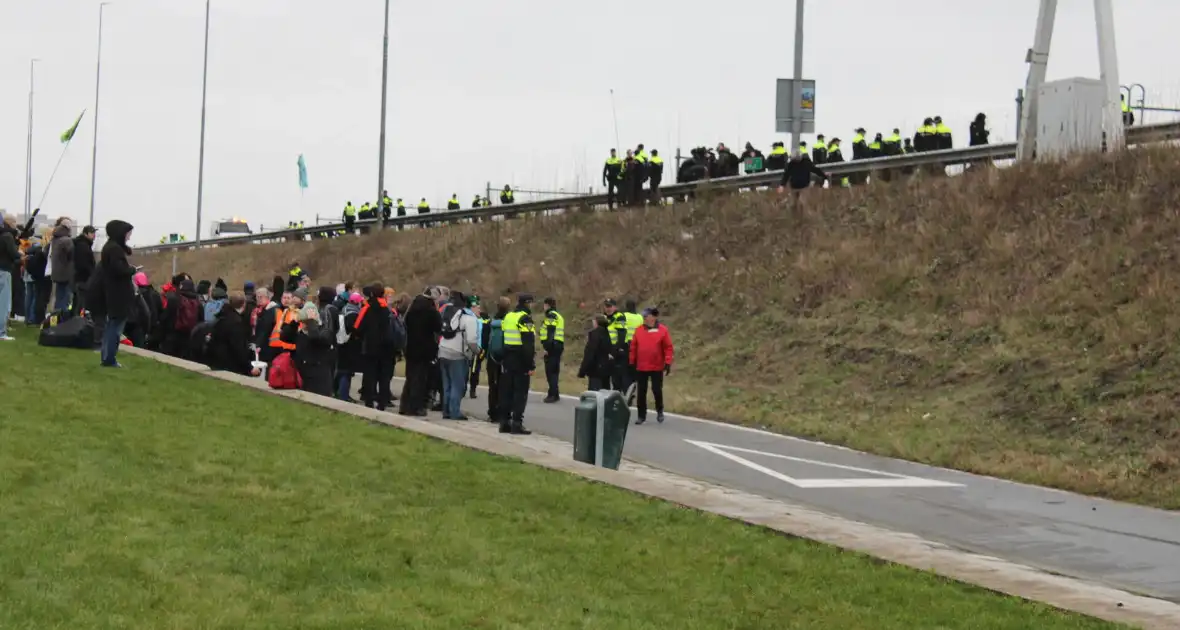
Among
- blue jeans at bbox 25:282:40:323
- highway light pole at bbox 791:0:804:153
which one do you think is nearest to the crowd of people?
blue jeans at bbox 25:282:40:323

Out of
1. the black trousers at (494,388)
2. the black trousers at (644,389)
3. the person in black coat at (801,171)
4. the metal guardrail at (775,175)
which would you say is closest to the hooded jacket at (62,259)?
the black trousers at (494,388)

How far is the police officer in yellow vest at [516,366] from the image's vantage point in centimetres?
1828

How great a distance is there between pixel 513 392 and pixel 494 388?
182 cm

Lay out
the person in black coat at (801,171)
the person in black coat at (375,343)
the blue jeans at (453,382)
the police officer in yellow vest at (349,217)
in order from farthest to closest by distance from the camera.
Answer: the police officer in yellow vest at (349,217) → the person in black coat at (801,171) → the blue jeans at (453,382) → the person in black coat at (375,343)

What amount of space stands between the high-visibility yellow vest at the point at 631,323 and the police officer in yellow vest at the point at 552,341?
3.14 ft

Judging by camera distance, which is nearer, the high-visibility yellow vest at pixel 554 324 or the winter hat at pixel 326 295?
the winter hat at pixel 326 295

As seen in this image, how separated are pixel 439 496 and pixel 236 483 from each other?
1.42 m

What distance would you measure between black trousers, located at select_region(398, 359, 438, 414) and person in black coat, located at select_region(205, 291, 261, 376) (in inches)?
75.4

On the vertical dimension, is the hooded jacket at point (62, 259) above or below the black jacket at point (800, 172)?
below

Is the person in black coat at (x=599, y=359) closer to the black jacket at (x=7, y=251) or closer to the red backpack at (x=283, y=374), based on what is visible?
the red backpack at (x=283, y=374)

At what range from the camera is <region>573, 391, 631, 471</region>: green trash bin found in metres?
14.3

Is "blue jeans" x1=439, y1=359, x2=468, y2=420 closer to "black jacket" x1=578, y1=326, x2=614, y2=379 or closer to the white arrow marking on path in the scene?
"black jacket" x1=578, y1=326, x2=614, y2=379

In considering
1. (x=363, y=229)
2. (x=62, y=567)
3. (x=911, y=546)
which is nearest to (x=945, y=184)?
(x=911, y=546)

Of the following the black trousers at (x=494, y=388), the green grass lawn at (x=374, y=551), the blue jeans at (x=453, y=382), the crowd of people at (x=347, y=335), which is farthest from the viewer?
the black trousers at (x=494, y=388)
